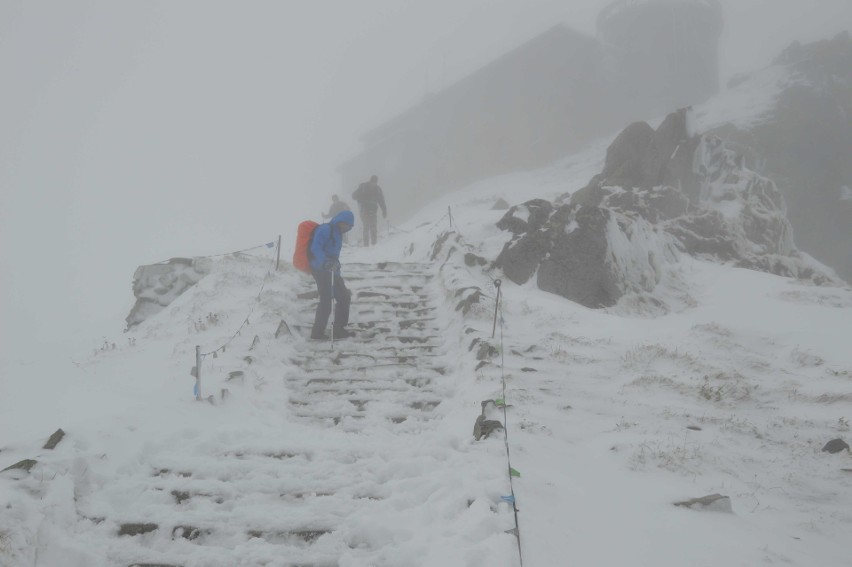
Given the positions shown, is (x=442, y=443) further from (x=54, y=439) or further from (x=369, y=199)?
(x=369, y=199)

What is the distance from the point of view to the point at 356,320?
376 inches

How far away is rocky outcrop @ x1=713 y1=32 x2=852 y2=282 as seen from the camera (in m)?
34.4

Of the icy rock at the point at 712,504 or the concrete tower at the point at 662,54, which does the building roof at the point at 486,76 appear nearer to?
the concrete tower at the point at 662,54

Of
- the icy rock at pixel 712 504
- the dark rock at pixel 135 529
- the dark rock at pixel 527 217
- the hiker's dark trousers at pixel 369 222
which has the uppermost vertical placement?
the hiker's dark trousers at pixel 369 222

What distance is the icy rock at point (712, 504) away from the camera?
3.78 metres

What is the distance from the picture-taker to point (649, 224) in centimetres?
→ 1556

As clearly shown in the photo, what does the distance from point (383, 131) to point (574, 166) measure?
97.0ft

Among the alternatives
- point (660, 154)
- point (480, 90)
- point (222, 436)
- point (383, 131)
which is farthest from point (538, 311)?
point (383, 131)

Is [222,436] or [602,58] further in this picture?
[602,58]

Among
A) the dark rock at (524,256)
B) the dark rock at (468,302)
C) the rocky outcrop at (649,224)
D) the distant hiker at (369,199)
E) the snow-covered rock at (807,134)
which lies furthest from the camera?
the snow-covered rock at (807,134)

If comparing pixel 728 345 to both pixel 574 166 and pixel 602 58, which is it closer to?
pixel 574 166

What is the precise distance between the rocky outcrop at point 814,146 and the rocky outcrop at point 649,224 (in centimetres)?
1305

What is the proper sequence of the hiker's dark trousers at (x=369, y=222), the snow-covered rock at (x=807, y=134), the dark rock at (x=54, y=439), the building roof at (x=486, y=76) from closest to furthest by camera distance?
the dark rock at (x=54, y=439) < the hiker's dark trousers at (x=369, y=222) < the snow-covered rock at (x=807, y=134) < the building roof at (x=486, y=76)

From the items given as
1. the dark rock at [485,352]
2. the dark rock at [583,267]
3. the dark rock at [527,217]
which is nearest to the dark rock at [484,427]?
the dark rock at [485,352]
